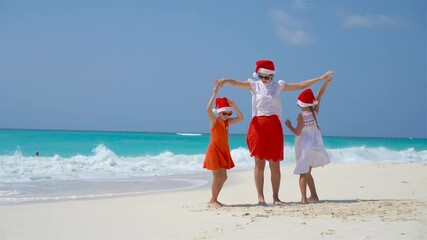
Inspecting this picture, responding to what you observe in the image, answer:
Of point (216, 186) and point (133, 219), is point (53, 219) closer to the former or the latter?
point (133, 219)

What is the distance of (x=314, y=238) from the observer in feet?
14.2

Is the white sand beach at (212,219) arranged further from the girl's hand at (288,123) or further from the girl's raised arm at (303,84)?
the girl's raised arm at (303,84)

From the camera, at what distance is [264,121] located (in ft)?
21.1

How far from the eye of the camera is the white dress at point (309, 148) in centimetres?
677

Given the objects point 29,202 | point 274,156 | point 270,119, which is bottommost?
point 29,202

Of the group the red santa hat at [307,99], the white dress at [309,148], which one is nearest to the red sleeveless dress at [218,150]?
the white dress at [309,148]

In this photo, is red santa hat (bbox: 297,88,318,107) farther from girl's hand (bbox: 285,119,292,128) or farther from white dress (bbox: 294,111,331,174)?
girl's hand (bbox: 285,119,292,128)

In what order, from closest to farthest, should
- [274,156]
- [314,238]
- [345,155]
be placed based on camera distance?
[314,238] < [274,156] < [345,155]

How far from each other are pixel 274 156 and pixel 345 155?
74.7ft

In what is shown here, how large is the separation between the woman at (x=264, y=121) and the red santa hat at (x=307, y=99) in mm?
409

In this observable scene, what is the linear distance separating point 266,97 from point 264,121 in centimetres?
32

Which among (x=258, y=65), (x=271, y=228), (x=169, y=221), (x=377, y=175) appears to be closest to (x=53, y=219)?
(x=169, y=221)

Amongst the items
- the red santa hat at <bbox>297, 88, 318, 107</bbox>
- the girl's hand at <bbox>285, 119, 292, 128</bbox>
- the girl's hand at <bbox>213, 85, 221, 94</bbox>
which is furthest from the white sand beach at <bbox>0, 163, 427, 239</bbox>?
the girl's hand at <bbox>213, 85, 221, 94</bbox>

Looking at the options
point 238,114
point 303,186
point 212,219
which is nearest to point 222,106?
point 238,114
